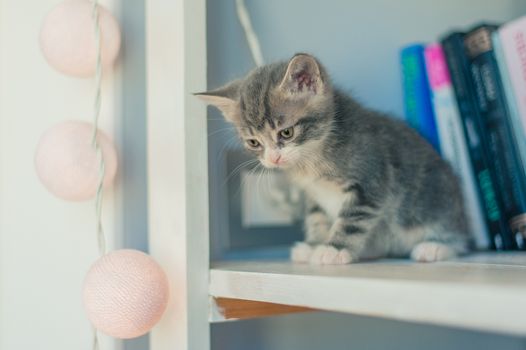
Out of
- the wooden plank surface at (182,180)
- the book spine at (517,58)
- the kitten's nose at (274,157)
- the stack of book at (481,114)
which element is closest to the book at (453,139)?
the stack of book at (481,114)

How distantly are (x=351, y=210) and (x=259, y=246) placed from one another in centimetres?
24

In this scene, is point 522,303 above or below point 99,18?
below

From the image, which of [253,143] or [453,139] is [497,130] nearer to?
[453,139]

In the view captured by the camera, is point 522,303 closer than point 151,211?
Yes

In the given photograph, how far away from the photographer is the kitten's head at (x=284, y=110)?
0.92 m

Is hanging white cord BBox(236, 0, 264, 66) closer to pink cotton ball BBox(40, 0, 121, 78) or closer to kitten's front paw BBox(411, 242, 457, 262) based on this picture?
pink cotton ball BBox(40, 0, 121, 78)

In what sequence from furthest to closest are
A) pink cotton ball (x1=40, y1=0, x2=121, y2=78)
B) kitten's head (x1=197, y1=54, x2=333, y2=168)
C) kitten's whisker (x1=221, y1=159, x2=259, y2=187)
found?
kitten's whisker (x1=221, y1=159, x2=259, y2=187) → kitten's head (x1=197, y1=54, x2=333, y2=168) → pink cotton ball (x1=40, y1=0, x2=121, y2=78)

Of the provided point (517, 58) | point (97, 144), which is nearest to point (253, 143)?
point (97, 144)

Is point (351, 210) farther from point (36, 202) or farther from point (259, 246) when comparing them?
point (36, 202)

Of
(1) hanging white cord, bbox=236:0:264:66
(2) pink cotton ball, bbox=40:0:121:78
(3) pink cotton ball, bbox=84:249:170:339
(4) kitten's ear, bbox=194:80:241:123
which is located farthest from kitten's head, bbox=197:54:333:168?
(3) pink cotton ball, bbox=84:249:170:339

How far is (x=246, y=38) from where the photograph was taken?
3.49ft

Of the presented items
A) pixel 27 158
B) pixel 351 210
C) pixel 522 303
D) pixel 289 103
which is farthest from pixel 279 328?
pixel 522 303

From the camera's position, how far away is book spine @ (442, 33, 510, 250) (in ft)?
3.34

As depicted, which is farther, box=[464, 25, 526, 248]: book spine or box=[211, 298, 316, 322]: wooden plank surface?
box=[464, 25, 526, 248]: book spine
